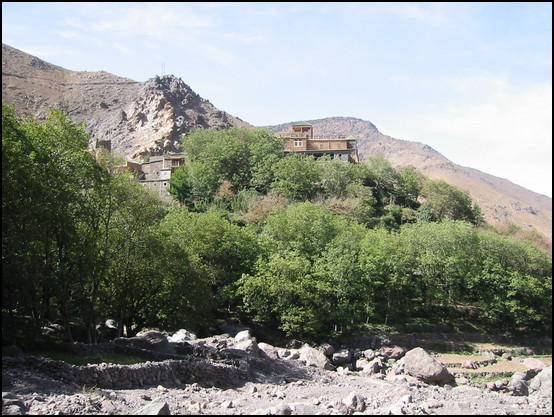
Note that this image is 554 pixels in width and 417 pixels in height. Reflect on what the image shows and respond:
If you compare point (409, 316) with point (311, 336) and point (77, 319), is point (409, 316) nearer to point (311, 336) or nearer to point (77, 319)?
point (311, 336)

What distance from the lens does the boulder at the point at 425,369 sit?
92.3 ft

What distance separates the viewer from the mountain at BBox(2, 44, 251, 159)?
130500 mm

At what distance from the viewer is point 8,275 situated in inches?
709

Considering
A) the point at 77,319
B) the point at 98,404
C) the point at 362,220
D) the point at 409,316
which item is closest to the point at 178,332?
the point at 77,319

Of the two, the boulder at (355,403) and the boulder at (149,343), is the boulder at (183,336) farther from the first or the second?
→ the boulder at (355,403)

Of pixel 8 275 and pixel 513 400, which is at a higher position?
pixel 8 275

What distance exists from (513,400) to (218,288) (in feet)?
82.1

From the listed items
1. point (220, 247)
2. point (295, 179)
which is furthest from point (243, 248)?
point (295, 179)

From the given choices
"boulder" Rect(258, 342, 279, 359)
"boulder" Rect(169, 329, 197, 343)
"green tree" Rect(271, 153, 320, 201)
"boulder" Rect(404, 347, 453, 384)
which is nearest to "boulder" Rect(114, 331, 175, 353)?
"boulder" Rect(169, 329, 197, 343)

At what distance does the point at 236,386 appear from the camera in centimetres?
2120

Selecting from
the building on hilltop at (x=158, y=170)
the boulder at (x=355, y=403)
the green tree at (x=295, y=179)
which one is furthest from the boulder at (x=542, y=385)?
the building on hilltop at (x=158, y=170)

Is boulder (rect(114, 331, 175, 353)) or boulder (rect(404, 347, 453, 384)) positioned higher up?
boulder (rect(114, 331, 175, 353))

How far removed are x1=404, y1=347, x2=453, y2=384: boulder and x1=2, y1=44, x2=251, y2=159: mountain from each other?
89558mm

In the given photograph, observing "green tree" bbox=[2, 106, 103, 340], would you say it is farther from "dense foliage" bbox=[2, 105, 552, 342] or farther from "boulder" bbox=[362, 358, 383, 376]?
"boulder" bbox=[362, 358, 383, 376]
